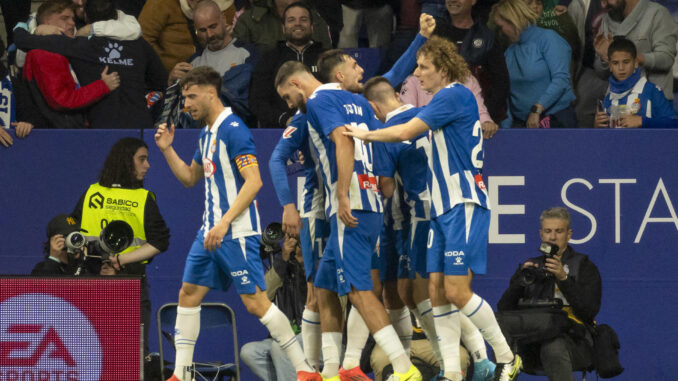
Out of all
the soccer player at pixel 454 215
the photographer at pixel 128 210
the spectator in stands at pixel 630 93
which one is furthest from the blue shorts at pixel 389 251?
the spectator in stands at pixel 630 93

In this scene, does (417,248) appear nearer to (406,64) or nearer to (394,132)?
(394,132)

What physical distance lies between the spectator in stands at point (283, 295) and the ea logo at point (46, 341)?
2.38 metres

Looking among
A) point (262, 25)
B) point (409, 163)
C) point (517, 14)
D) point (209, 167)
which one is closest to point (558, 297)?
point (409, 163)

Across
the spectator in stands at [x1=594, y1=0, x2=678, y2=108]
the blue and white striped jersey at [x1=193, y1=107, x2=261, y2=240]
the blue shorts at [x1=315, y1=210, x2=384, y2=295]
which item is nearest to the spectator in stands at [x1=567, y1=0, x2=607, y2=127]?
the spectator in stands at [x1=594, y1=0, x2=678, y2=108]

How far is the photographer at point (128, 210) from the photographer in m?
9.63

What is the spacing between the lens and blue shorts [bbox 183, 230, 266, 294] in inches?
324

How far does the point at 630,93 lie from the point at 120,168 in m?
4.58

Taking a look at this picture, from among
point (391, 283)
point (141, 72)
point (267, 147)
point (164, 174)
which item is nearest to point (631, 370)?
point (391, 283)

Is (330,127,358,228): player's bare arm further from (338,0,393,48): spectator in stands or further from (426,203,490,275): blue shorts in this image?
(338,0,393,48): spectator in stands

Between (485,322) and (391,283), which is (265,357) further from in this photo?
(485,322)

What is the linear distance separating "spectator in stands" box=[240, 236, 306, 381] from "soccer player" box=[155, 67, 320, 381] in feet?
3.45

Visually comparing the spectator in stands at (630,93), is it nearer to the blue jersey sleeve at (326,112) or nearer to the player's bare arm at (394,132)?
the player's bare arm at (394,132)

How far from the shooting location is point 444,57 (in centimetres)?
822

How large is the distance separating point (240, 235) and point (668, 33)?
4.98 m
